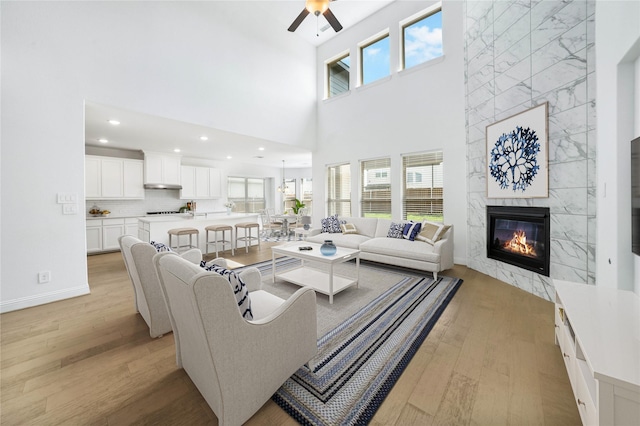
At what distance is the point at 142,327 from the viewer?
241 centimetres

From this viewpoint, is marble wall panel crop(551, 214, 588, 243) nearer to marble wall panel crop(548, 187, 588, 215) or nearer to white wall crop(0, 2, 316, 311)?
marble wall panel crop(548, 187, 588, 215)

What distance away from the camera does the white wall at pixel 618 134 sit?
193 cm

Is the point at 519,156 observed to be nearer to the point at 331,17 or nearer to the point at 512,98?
the point at 512,98

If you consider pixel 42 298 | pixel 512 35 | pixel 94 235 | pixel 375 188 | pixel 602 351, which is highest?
pixel 512 35

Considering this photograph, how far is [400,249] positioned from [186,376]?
3.20 meters

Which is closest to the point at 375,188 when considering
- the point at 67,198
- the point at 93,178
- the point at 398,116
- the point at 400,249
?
the point at 398,116

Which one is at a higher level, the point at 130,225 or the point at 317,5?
the point at 317,5

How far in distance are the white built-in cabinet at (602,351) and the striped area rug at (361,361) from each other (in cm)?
95

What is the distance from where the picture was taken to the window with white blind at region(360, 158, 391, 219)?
5.68 m

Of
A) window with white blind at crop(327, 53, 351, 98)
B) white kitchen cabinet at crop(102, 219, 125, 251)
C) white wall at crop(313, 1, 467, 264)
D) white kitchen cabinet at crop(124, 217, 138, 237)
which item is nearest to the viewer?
white wall at crop(313, 1, 467, 264)

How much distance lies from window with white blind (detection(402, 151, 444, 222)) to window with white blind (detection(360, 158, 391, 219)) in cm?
Answer: 40

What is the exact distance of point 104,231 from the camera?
5820 millimetres

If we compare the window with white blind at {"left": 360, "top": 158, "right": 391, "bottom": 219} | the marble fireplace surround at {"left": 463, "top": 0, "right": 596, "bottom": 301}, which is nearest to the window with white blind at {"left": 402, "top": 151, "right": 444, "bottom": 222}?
the window with white blind at {"left": 360, "top": 158, "right": 391, "bottom": 219}

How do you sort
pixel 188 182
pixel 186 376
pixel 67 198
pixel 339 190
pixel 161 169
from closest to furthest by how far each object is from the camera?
pixel 186 376
pixel 67 198
pixel 339 190
pixel 161 169
pixel 188 182
